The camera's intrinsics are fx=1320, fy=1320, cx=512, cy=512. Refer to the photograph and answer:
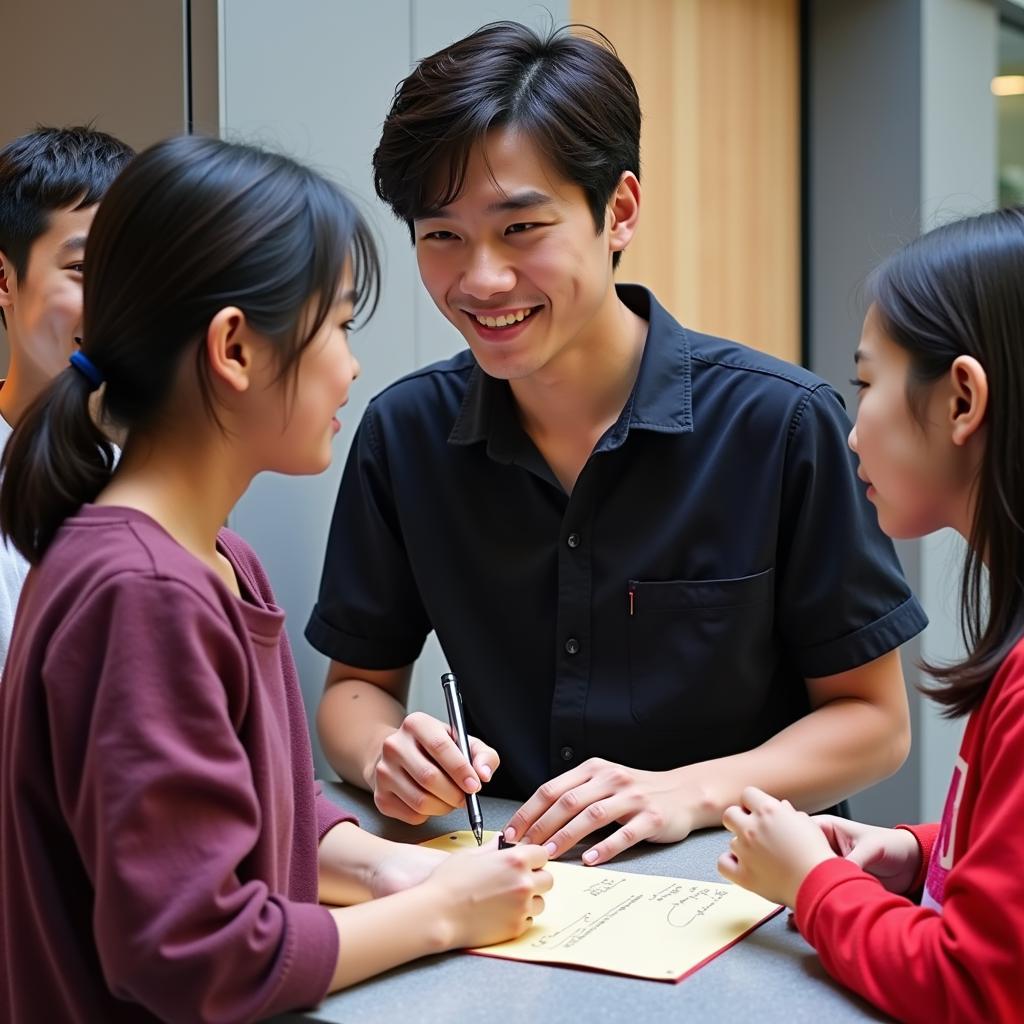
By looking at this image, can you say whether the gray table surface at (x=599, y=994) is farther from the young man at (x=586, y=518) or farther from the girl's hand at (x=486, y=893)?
the young man at (x=586, y=518)

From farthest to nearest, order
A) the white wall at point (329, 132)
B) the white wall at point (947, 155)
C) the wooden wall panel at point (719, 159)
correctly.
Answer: the white wall at point (947, 155), the wooden wall panel at point (719, 159), the white wall at point (329, 132)

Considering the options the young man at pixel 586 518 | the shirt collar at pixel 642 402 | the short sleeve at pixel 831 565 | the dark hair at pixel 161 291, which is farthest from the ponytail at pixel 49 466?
the short sleeve at pixel 831 565

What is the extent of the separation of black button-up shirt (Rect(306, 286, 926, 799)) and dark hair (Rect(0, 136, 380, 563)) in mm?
645

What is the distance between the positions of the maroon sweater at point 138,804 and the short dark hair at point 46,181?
0.81 m

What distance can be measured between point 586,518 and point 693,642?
Answer: 19 centimetres

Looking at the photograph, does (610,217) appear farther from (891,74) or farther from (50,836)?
(891,74)

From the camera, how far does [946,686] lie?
1.01 m

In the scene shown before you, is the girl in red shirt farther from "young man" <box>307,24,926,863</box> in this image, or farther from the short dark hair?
the short dark hair

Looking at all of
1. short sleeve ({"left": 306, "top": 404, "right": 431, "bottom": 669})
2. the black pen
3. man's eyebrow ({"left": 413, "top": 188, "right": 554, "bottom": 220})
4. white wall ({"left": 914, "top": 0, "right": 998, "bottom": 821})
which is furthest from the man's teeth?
white wall ({"left": 914, "top": 0, "right": 998, "bottom": 821})

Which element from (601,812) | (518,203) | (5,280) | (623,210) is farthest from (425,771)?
(5,280)

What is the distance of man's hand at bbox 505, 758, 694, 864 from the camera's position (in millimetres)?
1249

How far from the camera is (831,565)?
150cm

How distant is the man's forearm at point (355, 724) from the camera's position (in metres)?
1.53
